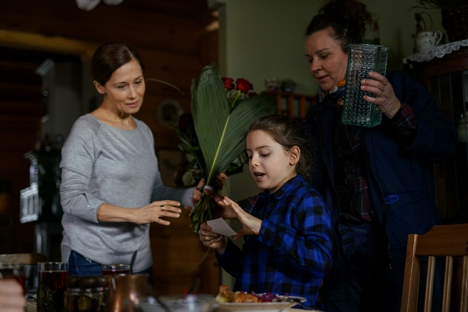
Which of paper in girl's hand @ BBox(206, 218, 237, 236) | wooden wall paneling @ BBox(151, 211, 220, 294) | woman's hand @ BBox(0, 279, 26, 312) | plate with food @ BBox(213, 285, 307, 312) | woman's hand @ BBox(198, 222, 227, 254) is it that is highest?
paper in girl's hand @ BBox(206, 218, 237, 236)

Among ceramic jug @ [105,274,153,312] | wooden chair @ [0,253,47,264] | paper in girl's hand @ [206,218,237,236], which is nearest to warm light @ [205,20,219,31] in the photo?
wooden chair @ [0,253,47,264]

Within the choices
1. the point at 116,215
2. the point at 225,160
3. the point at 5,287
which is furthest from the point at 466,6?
the point at 5,287

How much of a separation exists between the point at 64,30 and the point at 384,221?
3.64m

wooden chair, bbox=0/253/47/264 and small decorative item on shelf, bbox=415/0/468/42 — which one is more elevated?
small decorative item on shelf, bbox=415/0/468/42

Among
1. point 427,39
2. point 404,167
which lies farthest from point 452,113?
point 404,167

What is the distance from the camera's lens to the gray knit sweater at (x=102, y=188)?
185 cm

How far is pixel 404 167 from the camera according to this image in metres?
1.88

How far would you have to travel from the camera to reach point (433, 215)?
188 centimetres

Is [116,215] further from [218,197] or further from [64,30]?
[64,30]

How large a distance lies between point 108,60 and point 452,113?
1.39 metres

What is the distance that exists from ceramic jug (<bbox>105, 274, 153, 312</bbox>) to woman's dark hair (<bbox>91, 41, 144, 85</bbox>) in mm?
1157

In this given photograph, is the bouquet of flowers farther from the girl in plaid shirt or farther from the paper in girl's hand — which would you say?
the paper in girl's hand

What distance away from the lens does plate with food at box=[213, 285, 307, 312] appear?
101cm

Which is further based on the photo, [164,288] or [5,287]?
[164,288]
